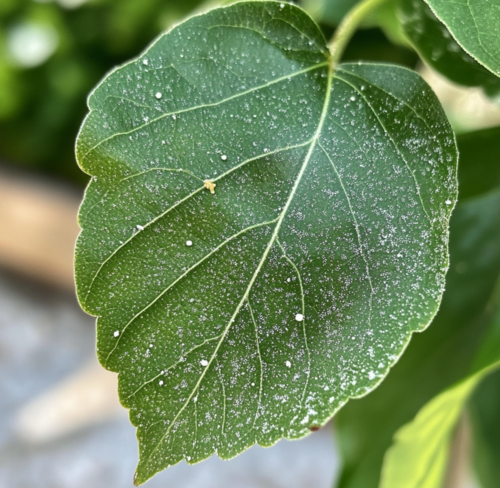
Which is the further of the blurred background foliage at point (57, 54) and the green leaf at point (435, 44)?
the blurred background foliage at point (57, 54)

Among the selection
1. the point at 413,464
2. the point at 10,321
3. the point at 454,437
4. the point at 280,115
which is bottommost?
the point at 10,321

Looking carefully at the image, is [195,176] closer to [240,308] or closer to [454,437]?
[240,308]

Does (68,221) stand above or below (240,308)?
below

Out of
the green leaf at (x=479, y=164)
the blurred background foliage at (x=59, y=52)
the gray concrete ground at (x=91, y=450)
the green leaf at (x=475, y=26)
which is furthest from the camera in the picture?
the blurred background foliage at (x=59, y=52)

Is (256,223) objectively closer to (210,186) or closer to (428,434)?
(210,186)

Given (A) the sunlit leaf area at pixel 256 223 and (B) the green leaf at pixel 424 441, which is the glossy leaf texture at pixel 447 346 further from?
(A) the sunlit leaf area at pixel 256 223

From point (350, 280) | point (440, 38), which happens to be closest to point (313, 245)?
point (350, 280)

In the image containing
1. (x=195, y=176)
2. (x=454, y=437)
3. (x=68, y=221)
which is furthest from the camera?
(x=68, y=221)

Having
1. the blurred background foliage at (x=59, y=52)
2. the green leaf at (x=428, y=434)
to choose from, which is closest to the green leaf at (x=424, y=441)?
the green leaf at (x=428, y=434)
